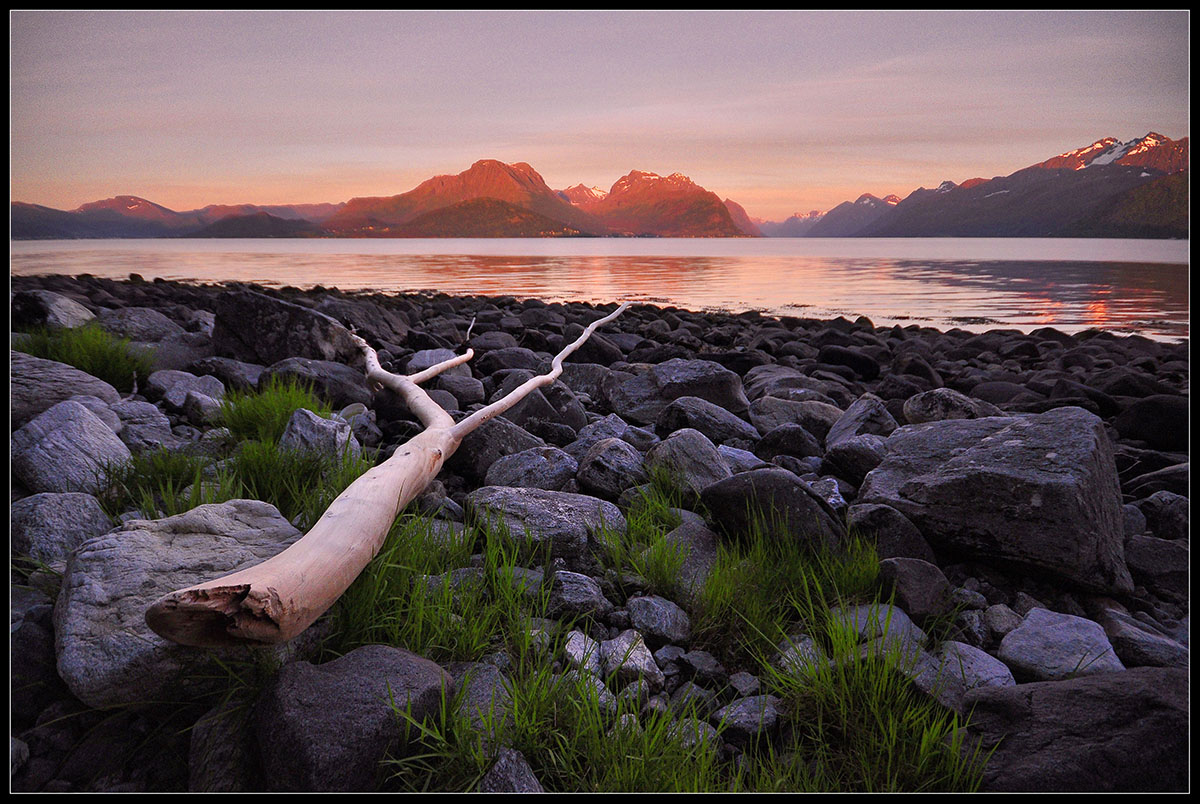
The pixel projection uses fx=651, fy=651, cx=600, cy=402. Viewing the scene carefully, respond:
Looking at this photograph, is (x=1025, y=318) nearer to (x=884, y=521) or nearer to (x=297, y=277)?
(x=884, y=521)

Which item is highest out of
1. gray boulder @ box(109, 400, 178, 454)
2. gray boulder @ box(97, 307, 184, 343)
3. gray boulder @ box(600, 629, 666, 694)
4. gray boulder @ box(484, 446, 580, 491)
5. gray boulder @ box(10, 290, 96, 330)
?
gray boulder @ box(10, 290, 96, 330)

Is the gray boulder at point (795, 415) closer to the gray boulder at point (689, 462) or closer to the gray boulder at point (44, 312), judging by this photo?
the gray boulder at point (689, 462)

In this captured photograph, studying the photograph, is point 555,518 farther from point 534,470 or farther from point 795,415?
point 795,415

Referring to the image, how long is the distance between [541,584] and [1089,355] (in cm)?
986

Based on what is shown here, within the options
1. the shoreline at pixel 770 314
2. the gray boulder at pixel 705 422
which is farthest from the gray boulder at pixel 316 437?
the shoreline at pixel 770 314

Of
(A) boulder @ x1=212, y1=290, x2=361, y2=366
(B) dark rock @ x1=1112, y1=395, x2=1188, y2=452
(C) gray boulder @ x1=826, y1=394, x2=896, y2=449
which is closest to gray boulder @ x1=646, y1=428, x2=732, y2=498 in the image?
(C) gray boulder @ x1=826, y1=394, x2=896, y2=449

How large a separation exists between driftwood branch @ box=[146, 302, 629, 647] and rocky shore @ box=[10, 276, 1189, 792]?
0.70ft

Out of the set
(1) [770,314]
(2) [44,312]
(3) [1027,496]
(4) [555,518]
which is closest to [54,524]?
(4) [555,518]

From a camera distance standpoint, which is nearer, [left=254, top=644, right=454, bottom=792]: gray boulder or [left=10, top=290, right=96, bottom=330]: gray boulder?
[left=254, top=644, right=454, bottom=792]: gray boulder

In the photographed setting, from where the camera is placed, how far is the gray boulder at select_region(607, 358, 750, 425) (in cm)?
583

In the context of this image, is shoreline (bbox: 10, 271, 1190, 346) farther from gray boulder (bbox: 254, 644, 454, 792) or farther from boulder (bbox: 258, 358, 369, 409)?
gray boulder (bbox: 254, 644, 454, 792)

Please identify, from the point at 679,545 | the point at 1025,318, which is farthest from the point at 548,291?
the point at 679,545

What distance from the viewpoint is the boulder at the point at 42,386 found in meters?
3.79

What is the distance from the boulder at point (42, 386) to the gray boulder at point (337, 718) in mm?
3091
